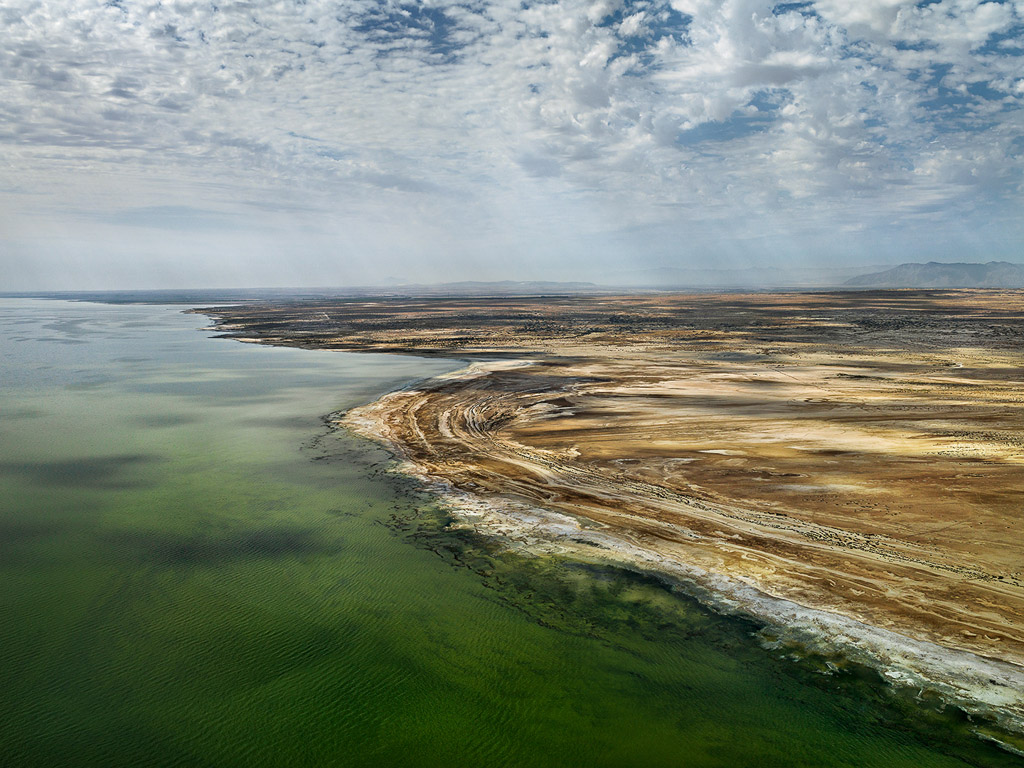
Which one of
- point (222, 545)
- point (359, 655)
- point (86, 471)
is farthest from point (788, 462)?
point (86, 471)

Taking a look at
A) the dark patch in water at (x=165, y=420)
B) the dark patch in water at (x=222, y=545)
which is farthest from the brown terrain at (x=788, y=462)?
the dark patch in water at (x=165, y=420)

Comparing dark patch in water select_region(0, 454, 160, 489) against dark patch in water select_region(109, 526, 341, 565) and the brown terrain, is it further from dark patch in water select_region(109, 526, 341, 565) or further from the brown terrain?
the brown terrain

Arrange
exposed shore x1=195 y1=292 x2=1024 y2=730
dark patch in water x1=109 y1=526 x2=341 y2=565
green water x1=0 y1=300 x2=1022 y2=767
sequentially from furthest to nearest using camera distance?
dark patch in water x1=109 y1=526 x2=341 y2=565
exposed shore x1=195 y1=292 x2=1024 y2=730
green water x1=0 y1=300 x2=1022 y2=767

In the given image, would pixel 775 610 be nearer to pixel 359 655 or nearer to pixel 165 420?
pixel 359 655

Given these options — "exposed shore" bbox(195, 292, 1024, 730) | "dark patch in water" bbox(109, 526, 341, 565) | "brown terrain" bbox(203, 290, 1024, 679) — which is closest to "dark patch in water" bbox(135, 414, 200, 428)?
"exposed shore" bbox(195, 292, 1024, 730)

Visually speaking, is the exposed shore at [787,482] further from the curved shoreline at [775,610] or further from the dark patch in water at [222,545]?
the dark patch in water at [222,545]

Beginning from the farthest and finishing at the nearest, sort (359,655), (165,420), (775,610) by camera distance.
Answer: (165,420)
(775,610)
(359,655)

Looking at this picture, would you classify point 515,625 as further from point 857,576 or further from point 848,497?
point 848,497

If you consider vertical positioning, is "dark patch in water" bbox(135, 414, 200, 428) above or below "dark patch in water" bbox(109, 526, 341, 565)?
above
